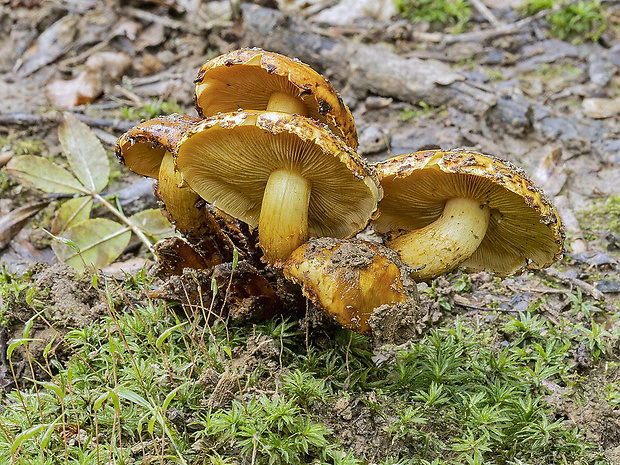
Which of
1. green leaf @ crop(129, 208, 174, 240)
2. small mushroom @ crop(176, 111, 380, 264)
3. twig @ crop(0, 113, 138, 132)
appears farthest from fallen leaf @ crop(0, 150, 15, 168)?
small mushroom @ crop(176, 111, 380, 264)

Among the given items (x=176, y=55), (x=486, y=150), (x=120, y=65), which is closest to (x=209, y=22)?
(x=176, y=55)

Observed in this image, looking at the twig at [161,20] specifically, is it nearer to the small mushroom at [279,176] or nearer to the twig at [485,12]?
the twig at [485,12]

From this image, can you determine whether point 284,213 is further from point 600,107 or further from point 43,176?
point 600,107

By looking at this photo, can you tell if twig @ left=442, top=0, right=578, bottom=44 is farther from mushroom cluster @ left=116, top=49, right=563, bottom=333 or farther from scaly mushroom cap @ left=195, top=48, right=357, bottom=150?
scaly mushroom cap @ left=195, top=48, right=357, bottom=150

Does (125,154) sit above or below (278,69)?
below

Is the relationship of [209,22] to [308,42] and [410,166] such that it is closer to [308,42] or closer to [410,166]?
[308,42]

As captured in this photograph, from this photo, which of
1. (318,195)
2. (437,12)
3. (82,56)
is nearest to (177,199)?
(318,195)

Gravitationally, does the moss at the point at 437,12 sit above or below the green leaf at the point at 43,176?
above

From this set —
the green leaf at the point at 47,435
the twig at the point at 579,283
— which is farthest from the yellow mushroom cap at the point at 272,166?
the twig at the point at 579,283
